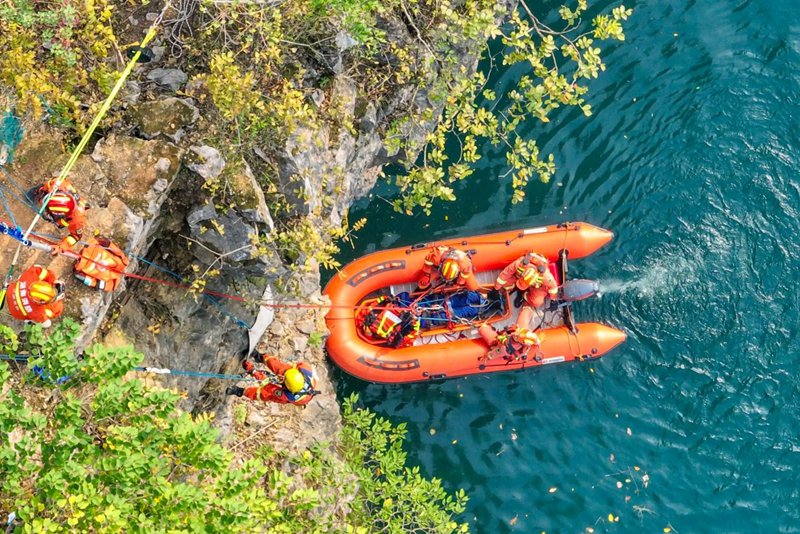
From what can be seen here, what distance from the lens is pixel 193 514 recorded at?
5.20 m

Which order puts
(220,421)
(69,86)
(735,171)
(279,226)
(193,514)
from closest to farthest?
1. (193,514)
2. (69,86)
3. (279,226)
4. (220,421)
5. (735,171)

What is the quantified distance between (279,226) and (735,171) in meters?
6.84

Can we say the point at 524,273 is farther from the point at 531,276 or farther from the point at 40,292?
the point at 40,292

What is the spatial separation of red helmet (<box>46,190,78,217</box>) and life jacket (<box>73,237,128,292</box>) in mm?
338

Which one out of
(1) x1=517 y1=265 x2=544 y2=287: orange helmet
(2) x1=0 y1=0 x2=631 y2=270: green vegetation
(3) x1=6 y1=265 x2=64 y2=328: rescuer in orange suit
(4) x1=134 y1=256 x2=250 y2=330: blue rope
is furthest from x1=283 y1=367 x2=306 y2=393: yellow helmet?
(1) x1=517 y1=265 x2=544 y2=287: orange helmet


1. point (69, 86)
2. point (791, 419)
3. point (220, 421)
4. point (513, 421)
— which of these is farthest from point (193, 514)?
point (791, 419)

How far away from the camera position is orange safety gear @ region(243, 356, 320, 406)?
298 inches

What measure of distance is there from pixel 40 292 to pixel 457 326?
19.5 feet

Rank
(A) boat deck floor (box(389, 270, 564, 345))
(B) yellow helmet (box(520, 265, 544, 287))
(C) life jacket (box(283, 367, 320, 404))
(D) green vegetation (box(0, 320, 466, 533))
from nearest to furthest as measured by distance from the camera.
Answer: (D) green vegetation (box(0, 320, 466, 533))
(C) life jacket (box(283, 367, 320, 404))
(B) yellow helmet (box(520, 265, 544, 287))
(A) boat deck floor (box(389, 270, 564, 345))

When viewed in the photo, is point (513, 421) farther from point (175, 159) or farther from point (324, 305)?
point (175, 159)

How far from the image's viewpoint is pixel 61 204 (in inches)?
219

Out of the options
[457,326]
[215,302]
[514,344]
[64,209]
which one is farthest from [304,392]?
[514,344]

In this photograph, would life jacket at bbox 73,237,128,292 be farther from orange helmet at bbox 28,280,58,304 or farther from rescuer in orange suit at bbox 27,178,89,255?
orange helmet at bbox 28,280,58,304

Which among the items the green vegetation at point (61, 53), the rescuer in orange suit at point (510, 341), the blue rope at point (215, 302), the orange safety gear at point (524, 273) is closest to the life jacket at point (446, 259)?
the orange safety gear at point (524, 273)
